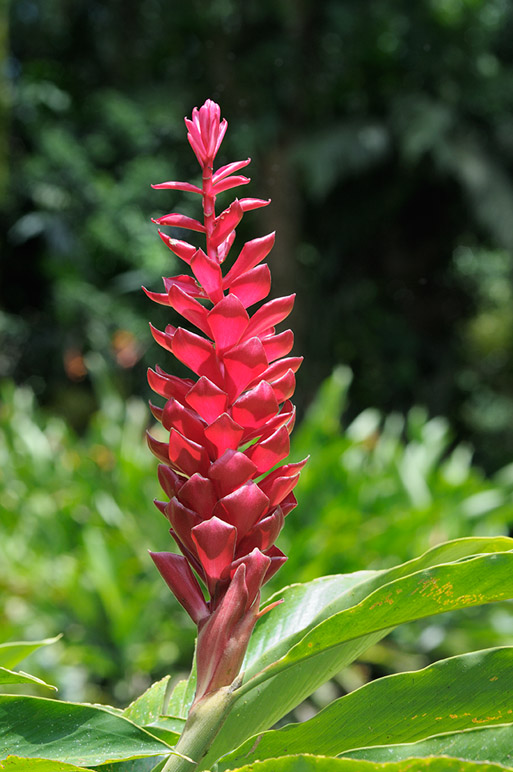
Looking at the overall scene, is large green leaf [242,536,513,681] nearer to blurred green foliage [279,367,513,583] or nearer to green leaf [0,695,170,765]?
green leaf [0,695,170,765]

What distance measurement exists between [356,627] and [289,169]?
827 cm

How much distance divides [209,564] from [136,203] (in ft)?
24.9

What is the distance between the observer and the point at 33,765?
1.16 feet

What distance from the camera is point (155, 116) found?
25.4 ft

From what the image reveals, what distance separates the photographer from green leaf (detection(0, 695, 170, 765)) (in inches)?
15.1

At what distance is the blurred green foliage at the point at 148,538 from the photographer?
2.24m

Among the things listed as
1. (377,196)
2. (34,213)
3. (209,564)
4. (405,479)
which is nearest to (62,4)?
(34,213)

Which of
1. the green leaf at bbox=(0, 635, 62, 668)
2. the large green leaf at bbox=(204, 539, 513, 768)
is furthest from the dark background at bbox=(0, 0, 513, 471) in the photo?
the large green leaf at bbox=(204, 539, 513, 768)

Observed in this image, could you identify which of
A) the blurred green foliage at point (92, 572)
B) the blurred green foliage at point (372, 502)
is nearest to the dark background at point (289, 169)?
the blurred green foliage at point (92, 572)

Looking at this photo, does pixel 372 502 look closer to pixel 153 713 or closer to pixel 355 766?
pixel 153 713

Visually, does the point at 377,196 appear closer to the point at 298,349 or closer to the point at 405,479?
the point at 298,349

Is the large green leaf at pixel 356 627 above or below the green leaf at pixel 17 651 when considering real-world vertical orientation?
below

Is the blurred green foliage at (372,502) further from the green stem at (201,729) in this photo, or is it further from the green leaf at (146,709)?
the green stem at (201,729)

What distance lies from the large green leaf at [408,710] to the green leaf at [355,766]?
0.06 meters
